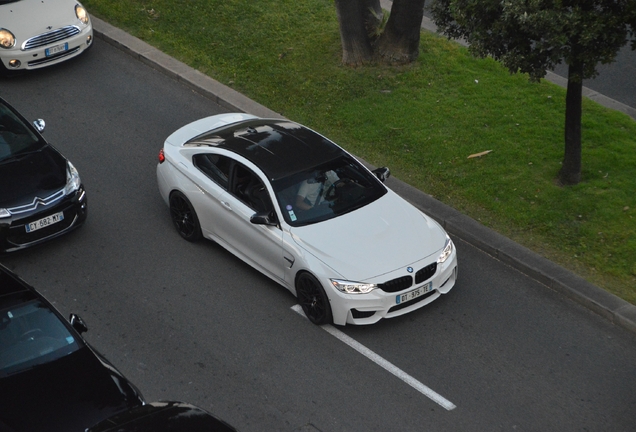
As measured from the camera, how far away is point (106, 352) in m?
8.90

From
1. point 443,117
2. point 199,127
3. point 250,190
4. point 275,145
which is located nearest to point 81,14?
point 199,127

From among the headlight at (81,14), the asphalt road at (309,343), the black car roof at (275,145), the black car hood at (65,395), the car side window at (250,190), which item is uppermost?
the black car roof at (275,145)

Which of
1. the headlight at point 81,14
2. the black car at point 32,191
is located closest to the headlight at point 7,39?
the headlight at point 81,14

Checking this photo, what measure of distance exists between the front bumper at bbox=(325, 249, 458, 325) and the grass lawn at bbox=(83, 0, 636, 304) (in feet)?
6.73

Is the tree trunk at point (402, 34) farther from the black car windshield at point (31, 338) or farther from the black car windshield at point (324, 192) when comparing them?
the black car windshield at point (31, 338)

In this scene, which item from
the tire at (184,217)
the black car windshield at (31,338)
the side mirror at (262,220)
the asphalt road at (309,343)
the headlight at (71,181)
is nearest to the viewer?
the black car windshield at (31,338)

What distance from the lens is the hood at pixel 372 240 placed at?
29.8 ft

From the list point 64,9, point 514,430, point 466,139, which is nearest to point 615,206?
point 466,139

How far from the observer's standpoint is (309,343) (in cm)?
915

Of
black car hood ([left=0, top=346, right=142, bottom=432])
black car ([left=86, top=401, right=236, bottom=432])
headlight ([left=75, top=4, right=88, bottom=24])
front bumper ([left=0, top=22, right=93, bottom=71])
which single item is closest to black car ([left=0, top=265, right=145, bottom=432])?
black car hood ([left=0, top=346, right=142, bottom=432])

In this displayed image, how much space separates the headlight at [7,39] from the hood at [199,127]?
466cm

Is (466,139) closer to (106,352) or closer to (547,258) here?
(547,258)

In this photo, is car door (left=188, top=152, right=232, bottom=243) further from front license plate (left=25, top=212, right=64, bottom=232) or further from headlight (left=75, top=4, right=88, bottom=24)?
headlight (left=75, top=4, right=88, bottom=24)

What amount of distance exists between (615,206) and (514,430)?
4377 millimetres
